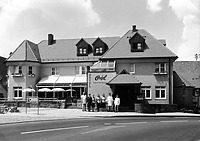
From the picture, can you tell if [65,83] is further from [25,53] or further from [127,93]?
[127,93]

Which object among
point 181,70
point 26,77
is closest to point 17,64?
point 26,77

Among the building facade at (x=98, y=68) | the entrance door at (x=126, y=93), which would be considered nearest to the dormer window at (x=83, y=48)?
the building facade at (x=98, y=68)

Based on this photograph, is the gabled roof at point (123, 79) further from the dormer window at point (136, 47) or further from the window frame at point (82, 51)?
the window frame at point (82, 51)

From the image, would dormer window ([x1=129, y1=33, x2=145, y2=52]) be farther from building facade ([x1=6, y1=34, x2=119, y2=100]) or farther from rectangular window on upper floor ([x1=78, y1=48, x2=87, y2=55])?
rectangular window on upper floor ([x1=78, y1=48, x2=87, y2=55])

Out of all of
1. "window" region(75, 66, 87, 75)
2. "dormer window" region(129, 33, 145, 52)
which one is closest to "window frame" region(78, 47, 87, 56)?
"window" region(75, 66, 87, 75)

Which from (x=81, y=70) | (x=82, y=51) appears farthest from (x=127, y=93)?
(x=82, y=51)

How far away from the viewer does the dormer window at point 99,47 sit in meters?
45.0

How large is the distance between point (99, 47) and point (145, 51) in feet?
30.2

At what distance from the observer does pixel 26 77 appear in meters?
43.6

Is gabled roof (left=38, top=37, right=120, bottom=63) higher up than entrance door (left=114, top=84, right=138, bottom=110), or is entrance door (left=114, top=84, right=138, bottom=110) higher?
gabled roof (left=38, top=37, right=120, bottom=63)

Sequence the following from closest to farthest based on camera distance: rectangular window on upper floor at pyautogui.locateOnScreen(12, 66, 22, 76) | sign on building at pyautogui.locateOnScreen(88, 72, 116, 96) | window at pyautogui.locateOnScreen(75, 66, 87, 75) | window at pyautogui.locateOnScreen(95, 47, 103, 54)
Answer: sign on building at pyautogui.locateOnScreen(88, 72, 116, 96), rectangular window on upper floor at pyautogui.locateOnScreen(12, 66, 22, 76), window at pyautogui.locateOnScreen(75, 66, 87, 75), window at pyautogui.locateOnScreen(95, 47, 103, 54)

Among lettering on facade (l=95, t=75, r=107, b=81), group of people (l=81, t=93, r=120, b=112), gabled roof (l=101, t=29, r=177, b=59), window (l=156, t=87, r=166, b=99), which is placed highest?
gabled roof (l=101, t=29, r=177, b=59)

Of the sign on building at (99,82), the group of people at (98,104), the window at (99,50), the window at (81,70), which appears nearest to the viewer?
the group of people at (98,104)

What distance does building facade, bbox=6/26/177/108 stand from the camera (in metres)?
35.5
